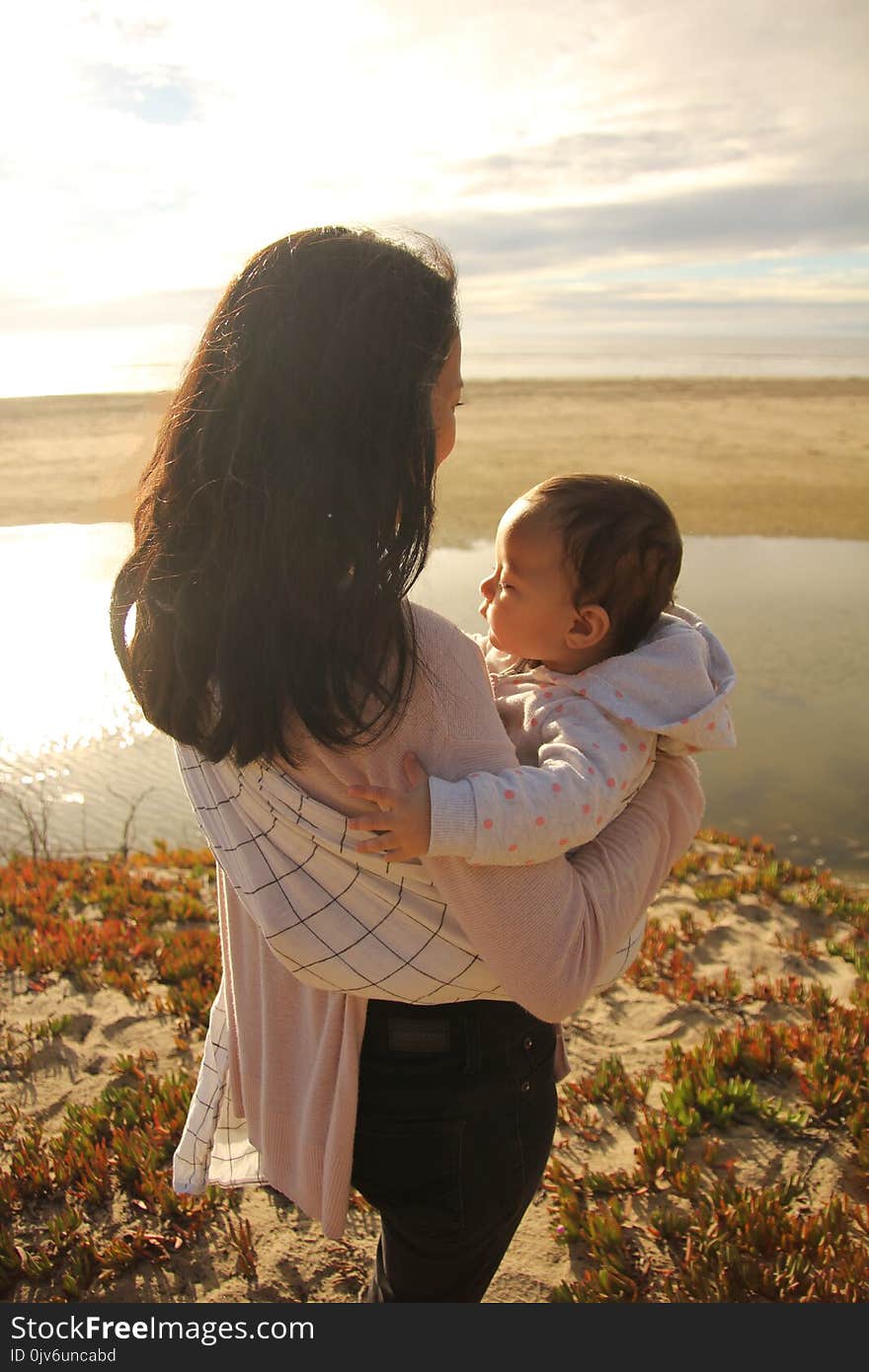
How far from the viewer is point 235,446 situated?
171 centimetres

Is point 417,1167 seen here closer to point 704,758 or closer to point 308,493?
point 308,493

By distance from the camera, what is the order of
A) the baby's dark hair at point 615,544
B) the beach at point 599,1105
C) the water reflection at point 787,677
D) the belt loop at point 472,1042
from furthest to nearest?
the water reflection at point 787,677
the beach at point 599,1105
the baby's dark hair at point 615,544
the belt loop at point 472,1042

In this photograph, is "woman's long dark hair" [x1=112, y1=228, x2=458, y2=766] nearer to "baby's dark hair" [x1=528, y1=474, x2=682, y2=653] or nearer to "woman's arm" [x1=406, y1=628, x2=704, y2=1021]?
"woman's arm" [x1=406, y1=628, x2=704, y2=1021]

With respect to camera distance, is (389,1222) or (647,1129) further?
(647,1129)

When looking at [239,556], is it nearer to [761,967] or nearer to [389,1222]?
[389,1222]

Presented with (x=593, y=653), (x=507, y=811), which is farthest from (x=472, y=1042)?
Answer: (x=593, y=653)

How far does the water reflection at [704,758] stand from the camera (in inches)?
348

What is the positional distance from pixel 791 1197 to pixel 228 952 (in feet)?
8.28

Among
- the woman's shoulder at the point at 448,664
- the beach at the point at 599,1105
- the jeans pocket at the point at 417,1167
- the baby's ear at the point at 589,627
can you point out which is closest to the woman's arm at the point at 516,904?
the woman's shoulder at the point at 448,664

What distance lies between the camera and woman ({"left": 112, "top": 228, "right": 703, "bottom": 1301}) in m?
1.70

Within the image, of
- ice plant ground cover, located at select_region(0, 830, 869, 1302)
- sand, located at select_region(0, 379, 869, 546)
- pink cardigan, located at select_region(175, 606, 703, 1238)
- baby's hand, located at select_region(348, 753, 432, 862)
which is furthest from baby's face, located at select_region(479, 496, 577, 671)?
sand, located at select_region(0, 379, 869, 546)

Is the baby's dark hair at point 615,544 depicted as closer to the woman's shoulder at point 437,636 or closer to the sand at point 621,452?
the woman's shoulder at point 437,636

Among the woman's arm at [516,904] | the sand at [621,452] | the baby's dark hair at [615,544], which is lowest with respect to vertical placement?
the woman's arm at [516,904]

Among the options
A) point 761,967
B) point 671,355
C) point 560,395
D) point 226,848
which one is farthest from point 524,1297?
point 671,355
